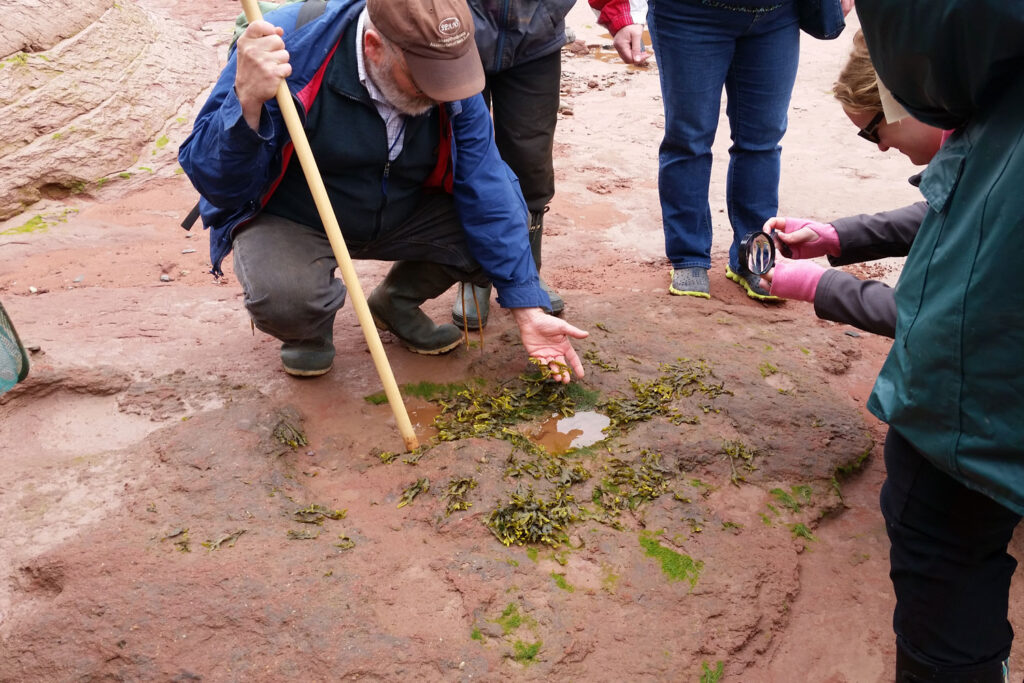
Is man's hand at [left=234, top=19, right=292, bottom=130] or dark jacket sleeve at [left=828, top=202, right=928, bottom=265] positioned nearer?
man's hand at [left=234, top=19, right=292, bottom=130]

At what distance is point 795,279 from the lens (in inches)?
103

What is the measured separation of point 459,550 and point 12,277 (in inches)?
118

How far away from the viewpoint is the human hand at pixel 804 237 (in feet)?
9.52

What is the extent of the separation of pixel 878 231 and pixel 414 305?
1716 mm

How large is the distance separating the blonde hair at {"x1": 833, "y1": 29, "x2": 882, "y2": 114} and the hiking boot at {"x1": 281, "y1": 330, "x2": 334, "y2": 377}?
1936 millimetres

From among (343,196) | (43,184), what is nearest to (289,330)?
(343,196)

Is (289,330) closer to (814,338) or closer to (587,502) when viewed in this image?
(587,502)

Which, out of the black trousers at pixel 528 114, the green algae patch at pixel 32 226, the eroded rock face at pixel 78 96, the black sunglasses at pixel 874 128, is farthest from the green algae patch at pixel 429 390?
the eroded rock face at pixel 78 96

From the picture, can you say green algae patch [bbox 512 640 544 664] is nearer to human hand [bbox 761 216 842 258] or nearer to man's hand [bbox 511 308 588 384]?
man's hand [bbox 511 308 588 384]

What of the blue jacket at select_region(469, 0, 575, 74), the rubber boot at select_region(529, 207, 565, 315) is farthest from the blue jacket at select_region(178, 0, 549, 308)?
the rubber boot at select_region(529, 207, 565, 315)

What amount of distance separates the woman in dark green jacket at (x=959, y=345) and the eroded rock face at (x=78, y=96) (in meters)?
4.78

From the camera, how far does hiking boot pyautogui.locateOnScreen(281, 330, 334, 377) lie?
3.16 m

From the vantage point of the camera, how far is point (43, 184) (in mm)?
4961

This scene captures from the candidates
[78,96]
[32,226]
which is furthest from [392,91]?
[78,96]
